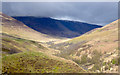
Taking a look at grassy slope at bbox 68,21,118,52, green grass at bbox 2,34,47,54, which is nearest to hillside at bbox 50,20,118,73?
grassy slope at bbox 68,21,118,52

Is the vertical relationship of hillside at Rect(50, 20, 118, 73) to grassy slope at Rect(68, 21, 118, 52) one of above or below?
below

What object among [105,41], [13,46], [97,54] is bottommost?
[97,54]

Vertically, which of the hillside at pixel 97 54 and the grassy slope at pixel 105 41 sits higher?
the grassy slope at pixel 105 41

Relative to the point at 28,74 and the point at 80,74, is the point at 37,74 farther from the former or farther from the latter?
the point at 80,74

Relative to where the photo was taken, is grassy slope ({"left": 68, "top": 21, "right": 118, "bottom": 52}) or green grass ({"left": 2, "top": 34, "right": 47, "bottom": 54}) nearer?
green grass ({"left": 2, "top": 34, "right": 47, "bottom": 54})

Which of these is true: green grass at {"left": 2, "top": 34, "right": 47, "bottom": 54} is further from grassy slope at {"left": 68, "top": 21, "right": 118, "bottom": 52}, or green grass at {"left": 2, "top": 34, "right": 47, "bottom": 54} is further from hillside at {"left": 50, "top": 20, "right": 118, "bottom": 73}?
grassy slope at {"left": 68, "top": 21, "right": 118, "bottom": 52}

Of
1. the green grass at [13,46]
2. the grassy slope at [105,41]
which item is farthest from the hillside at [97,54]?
the green grass at [13,46]

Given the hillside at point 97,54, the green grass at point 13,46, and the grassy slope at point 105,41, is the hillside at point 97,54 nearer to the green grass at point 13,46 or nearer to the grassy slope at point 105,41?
the grassy slope at point 105,41

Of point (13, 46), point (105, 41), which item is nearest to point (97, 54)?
point (105, 41)

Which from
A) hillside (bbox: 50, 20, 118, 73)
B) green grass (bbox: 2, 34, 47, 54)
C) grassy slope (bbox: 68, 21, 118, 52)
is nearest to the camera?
hillside (bbox: 50, 20, 118, 73)

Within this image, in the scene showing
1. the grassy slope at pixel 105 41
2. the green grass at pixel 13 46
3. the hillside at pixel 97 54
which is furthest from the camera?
the grassy slope at pixel 105 41

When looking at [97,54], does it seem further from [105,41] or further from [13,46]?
[13,46]
